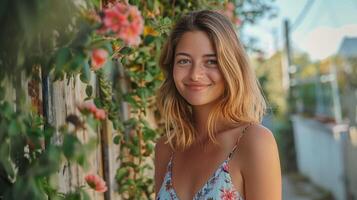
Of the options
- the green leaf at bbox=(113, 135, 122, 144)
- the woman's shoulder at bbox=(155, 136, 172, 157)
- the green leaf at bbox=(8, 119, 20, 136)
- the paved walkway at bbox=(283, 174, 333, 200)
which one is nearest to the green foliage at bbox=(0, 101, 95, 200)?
the green leaf at bbox=(8, 119, 20, 136)

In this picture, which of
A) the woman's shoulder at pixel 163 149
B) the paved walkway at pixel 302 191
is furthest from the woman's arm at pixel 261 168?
the paved walkway at pixel 302 191

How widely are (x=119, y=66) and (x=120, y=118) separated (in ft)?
0.76

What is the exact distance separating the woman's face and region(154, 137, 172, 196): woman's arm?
12.6 inches

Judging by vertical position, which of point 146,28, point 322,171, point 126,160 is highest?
point 146,28

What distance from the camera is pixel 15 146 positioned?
1.04 m

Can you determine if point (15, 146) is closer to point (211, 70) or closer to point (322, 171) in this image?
point (211, 70)

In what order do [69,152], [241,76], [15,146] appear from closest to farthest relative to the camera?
[69,152]
[15,146]
[241,76]

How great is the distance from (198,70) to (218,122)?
9.9 inches

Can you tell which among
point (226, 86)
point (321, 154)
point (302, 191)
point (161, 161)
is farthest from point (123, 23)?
point (321, 154)

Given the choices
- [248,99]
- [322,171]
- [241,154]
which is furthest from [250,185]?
[322,171]

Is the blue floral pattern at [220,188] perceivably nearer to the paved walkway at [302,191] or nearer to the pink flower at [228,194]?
the pink flower at [228,194]

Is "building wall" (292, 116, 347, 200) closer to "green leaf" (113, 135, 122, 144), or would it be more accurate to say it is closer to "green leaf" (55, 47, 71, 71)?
"green leaf" (113, 135, 122, 144)

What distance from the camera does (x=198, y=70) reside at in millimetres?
1675

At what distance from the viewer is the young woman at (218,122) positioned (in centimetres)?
166
